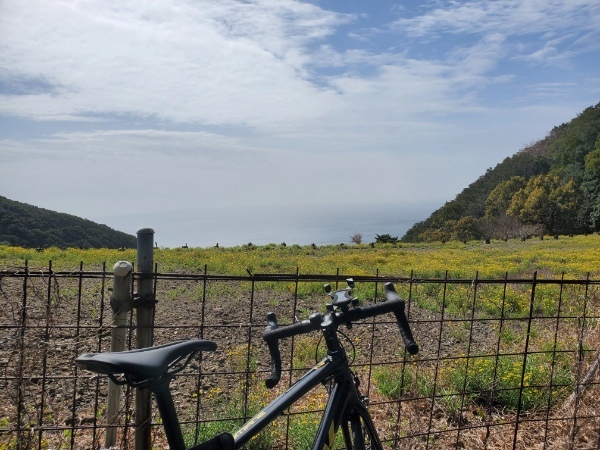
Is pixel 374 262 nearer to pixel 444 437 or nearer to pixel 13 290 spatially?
pixel 13 290

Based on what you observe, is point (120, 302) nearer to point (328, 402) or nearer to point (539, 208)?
point (328, 402)

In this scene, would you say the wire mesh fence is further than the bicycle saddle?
Yes

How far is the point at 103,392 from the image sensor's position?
5.29 m

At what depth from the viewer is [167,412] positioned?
6.21 ft

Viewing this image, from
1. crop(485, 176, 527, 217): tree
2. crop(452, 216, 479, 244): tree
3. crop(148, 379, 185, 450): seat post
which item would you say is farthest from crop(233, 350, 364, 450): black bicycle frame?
crop(485, 176, 527, 217): tree

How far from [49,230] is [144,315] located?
26.5 metres

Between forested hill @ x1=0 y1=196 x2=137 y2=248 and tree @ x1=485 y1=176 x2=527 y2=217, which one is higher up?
tree @ x1=485 y1=176 x2=527 y2=217

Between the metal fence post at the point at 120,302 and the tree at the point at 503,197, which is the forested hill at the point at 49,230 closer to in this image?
the metal fence post at the point at 120,302

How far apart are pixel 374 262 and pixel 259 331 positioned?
10.5 metres

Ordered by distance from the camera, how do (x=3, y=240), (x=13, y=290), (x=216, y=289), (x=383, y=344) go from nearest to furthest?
1. (x=383, y=344)
2. (x=13, y=290)
3. (x=216, y=289)
4. (x=3, y=240)

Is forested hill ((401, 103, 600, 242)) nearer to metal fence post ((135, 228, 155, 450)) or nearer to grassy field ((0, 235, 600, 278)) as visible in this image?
grassy field ((0, 235, 600, 278))

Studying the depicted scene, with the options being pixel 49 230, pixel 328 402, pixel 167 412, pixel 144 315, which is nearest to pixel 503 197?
pixel 49 230

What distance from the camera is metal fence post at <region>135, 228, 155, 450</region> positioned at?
2.80 metres

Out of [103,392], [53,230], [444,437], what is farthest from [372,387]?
[53,230]
